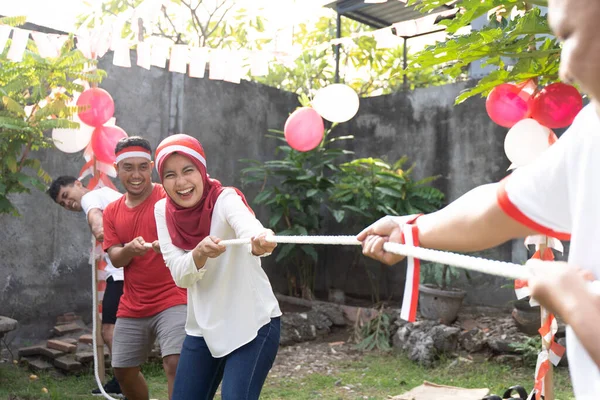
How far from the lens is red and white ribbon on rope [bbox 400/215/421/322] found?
167cm

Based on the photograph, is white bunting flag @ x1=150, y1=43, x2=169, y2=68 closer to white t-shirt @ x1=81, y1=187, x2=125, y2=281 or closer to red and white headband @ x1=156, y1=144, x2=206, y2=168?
white t-shirt @ x1=81, y1=187, x2=125, y2=281

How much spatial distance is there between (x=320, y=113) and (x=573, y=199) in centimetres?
413

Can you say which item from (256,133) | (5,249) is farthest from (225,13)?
(5,249)

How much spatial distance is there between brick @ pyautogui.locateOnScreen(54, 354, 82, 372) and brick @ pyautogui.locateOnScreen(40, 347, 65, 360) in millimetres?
42

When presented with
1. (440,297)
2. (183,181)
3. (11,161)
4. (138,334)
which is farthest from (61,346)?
(440,297)

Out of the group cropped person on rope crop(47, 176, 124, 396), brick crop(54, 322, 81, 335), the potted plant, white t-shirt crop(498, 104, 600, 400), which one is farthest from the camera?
the potted plant

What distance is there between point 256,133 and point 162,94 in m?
1.43

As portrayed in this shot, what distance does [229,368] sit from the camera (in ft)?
8.89

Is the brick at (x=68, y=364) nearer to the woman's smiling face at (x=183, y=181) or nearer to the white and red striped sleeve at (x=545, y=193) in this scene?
the woman's smiling face at (x=183, y=181)

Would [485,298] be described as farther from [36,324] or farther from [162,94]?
[36,324]

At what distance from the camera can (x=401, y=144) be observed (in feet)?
26.1

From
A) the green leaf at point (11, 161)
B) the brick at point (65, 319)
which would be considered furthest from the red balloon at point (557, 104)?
the brick at point (65, 319)

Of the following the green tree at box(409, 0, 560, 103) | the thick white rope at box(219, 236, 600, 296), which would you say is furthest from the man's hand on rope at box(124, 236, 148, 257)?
the thick white rope at box(219, 236, 600, 296)

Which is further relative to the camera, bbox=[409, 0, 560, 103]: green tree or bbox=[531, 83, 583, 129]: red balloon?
bbox=[531, 83, 583, 129]: red balloon
